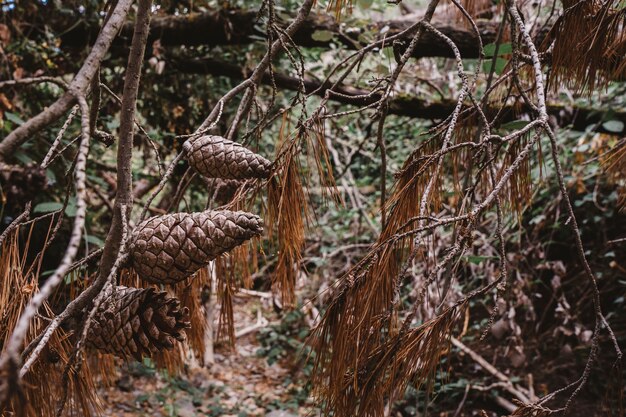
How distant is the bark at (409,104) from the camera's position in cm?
214

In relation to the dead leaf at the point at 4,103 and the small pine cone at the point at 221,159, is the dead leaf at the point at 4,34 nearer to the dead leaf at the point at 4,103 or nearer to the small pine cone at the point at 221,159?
the dead leaf at the point at 4,103

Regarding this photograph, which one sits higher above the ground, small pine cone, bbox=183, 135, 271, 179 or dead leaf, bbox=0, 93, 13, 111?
dead leaf, bbox=0, 93, 13, 111

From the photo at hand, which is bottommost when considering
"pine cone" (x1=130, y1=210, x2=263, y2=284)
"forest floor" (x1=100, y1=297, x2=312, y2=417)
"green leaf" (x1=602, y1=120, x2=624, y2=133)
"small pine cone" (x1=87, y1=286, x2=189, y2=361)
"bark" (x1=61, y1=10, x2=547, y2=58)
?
"forest floor" (x1=100, y1=297, x2=312, y2=417)

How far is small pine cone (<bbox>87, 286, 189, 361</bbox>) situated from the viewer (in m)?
0.57

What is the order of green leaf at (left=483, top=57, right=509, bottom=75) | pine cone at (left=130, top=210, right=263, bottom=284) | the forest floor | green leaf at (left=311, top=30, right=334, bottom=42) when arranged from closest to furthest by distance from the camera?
pine cone at (left=130, top=210, right=263, bottom=284) < green leaf at (left=483, top=57, right=509, bottom=75) < green leaf at (left=311, top=30, right=334, bottom=42) < the forest floor

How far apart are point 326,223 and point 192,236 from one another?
316cm

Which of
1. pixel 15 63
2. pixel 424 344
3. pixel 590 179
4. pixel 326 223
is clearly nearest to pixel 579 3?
pixel 424 344

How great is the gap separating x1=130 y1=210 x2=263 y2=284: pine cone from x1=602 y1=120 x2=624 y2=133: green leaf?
6.43 feet

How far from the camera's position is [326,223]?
3717 millimetres

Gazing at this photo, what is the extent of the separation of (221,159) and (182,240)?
0.17m

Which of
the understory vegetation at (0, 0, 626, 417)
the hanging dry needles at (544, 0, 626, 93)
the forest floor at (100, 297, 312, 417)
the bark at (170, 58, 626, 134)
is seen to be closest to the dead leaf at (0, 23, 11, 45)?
the understory vegetation at (0, 0, 626, 417)

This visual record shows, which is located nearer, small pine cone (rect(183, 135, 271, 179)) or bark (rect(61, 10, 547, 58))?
small pine cone (rect(183, 135, 271, 179))

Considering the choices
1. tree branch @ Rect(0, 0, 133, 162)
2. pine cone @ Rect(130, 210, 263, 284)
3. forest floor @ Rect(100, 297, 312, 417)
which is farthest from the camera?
forest floor @ Rect(100, 297, 312, 417)

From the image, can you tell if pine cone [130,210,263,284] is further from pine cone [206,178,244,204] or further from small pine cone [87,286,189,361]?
pine cone [206,178,244,204]
